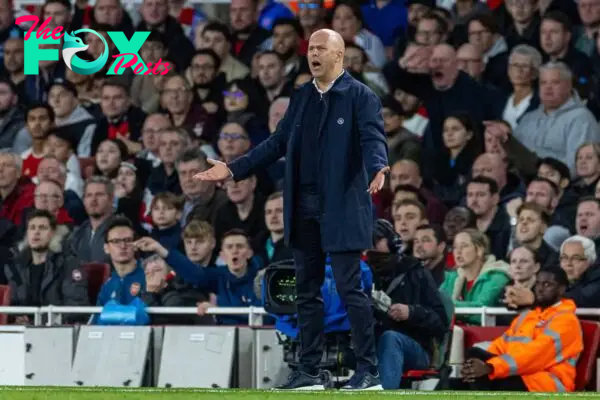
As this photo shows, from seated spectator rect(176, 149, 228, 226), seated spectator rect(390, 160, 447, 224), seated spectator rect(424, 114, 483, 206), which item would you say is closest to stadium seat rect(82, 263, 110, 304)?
seated spectator rect(176, 149, 228, 226)

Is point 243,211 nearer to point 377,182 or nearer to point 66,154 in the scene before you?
point 66,154

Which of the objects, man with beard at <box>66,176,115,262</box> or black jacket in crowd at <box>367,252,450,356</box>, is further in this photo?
man with beard at <box>66,176,115,262</box>

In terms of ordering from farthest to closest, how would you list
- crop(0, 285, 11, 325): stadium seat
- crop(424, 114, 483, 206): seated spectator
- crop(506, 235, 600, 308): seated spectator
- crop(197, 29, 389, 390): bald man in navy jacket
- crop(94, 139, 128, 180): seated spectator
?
1. crop(94, 139, 128, 180): seated spectator
2. crop(424, 114, 483, 206): seated spectator
3. crop(0, 285, 11, 325): stadium seat
4. crop(506, 235, 600, 308): seated spectator
5. crop(197, 29, 389, 390): bald man in navy jacket

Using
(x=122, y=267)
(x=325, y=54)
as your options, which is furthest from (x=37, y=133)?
(x=325, y=54)

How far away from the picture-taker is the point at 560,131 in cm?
1245

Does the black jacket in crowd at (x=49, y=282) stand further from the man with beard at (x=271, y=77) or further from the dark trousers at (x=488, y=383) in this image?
the dark trousers at (x=488, y=383)

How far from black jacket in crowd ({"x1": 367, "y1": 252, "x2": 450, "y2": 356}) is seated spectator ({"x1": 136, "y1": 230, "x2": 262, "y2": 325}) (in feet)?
6.69

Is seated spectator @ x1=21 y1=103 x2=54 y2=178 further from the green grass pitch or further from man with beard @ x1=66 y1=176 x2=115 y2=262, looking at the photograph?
the green grass pitch

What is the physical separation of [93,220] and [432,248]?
318cm

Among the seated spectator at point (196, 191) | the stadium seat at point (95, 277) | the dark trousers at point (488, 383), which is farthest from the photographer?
the seated spectator at point (196, 191)

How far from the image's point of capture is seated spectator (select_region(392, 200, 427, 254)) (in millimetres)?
11836

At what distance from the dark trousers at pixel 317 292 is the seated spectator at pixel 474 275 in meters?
3.28

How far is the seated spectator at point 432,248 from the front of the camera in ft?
37.7

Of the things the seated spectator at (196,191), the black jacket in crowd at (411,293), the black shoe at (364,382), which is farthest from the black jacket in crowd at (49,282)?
the black shoe at (364,382)
